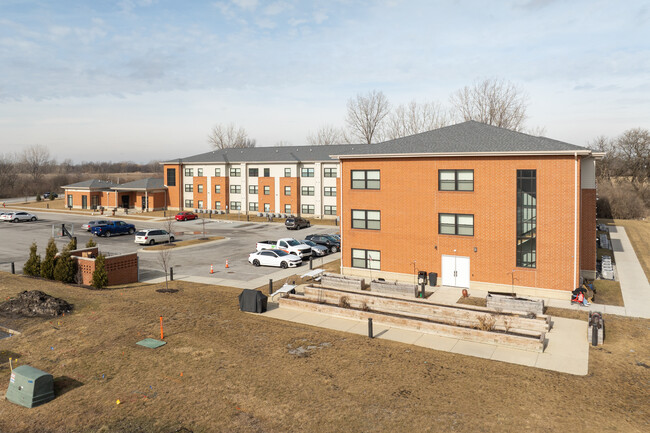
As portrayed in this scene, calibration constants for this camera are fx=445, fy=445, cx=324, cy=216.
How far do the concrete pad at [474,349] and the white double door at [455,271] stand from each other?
9.46 m

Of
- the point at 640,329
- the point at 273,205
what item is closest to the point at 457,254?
the point at 640,329

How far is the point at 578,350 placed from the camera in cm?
1755

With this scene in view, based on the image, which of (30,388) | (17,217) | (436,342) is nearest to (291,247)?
(436,342)

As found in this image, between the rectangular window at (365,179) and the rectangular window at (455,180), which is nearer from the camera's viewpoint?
the rectangular window at (455,180)

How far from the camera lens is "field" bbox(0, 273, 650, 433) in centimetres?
1230

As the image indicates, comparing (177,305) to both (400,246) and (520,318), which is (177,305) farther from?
(520,318)

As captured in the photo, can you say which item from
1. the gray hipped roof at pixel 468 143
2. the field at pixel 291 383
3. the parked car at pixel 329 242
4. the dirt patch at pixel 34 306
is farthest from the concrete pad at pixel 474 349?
the parked car at pixel 329 242

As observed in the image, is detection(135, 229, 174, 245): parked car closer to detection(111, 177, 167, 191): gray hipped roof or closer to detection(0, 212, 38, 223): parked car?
detection(0, 212, 38, 223): parked car

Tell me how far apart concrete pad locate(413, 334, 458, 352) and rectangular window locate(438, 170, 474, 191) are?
37.7 ft

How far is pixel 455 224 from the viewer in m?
27.7

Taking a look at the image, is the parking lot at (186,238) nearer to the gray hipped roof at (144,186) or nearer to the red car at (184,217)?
the red car at (184,217)

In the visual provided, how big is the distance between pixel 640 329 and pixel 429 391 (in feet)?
40.9

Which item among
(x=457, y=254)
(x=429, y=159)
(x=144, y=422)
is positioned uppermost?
(x=429, y=159)

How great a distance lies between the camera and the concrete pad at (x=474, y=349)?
1711 cm
